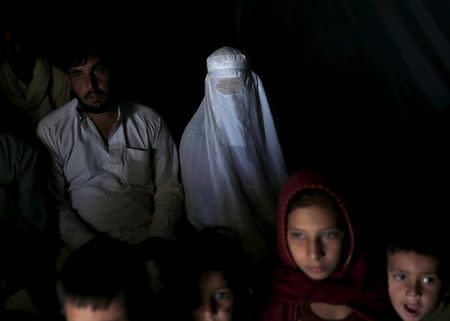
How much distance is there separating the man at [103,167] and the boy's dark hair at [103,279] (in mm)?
787

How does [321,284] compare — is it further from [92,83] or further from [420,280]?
[92,83]

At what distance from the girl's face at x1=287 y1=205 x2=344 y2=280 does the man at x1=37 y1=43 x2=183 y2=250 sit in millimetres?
928

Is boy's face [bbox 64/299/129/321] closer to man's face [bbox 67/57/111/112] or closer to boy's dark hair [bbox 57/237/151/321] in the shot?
boy's dark hair [bbox 57/237/151/321]

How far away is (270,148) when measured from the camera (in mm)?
2771

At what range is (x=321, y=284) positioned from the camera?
Answer: 1.85 meters

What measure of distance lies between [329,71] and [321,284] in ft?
6.23

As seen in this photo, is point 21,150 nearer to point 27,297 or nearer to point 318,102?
point 27,297

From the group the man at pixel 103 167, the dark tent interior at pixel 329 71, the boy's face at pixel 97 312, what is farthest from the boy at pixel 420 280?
the man at pixel 103 167

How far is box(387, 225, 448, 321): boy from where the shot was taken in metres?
1.69

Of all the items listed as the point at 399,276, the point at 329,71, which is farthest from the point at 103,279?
the point at 329,71

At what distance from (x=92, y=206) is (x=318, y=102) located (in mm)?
1867

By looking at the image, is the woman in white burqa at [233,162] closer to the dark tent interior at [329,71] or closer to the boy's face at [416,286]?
the dark tent interior at [329,71]

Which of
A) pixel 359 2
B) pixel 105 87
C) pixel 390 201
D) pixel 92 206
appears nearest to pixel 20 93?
pixel 105 87

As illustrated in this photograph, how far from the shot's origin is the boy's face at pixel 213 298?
1.71m
